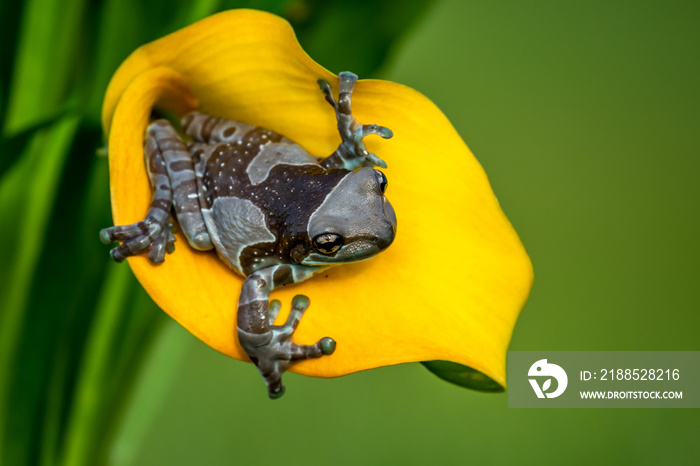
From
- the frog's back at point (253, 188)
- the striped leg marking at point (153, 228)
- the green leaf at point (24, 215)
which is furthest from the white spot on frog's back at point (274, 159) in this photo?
the green leaf at point (24, 215)

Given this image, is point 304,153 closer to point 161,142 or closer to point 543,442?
point 161,142

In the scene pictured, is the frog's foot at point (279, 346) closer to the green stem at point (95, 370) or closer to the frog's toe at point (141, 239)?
the frog's toe at point (141, 239)

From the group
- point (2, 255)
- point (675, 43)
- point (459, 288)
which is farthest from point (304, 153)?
point (675, 43)

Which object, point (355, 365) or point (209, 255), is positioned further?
point (209, 255)

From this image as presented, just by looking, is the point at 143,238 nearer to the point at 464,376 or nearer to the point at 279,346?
the point at 279,346

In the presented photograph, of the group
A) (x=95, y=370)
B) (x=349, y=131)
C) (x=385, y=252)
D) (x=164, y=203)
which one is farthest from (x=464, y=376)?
(x=95, y=370)

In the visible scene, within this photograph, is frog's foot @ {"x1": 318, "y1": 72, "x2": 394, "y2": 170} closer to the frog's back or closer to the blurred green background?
the frog's back

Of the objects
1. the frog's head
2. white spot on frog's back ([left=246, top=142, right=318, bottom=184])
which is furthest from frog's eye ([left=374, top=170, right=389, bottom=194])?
white spot on frog's back ([left=246, top=142, right=318, bottom=184])
